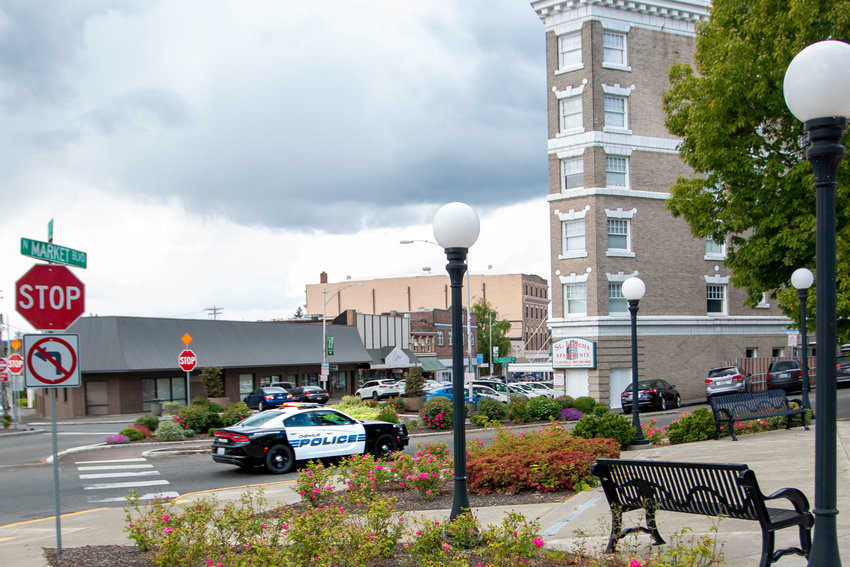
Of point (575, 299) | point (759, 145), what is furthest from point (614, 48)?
point (759, 145)

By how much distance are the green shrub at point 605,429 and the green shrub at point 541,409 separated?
12.2 meters

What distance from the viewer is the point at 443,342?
84062 millimetres

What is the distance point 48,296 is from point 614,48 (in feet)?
115

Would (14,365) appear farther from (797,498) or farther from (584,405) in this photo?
(797,498)

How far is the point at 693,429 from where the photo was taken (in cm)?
1666

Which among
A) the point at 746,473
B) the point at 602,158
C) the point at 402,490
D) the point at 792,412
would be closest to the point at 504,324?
the point at 602,158

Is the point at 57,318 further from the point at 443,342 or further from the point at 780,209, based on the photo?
the point at 443,342

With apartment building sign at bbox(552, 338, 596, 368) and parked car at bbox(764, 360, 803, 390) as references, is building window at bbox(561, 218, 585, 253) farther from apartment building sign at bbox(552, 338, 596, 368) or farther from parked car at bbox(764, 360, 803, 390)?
parked car at bbox(764, 360, 803, 390)

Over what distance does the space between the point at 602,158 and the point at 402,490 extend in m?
28.7

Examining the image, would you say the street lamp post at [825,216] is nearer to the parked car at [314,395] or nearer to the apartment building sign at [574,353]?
the apartment building sign at [574,353]

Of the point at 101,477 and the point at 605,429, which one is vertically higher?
the point at 605,429

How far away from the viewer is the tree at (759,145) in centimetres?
1955

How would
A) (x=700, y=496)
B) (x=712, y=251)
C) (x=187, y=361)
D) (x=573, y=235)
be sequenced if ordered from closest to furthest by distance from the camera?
(x=700, y=496)
(x=187, y=361)
(x=573, y=235)
(x=712, y=251)

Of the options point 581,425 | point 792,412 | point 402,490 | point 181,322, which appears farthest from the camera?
point 181,322
